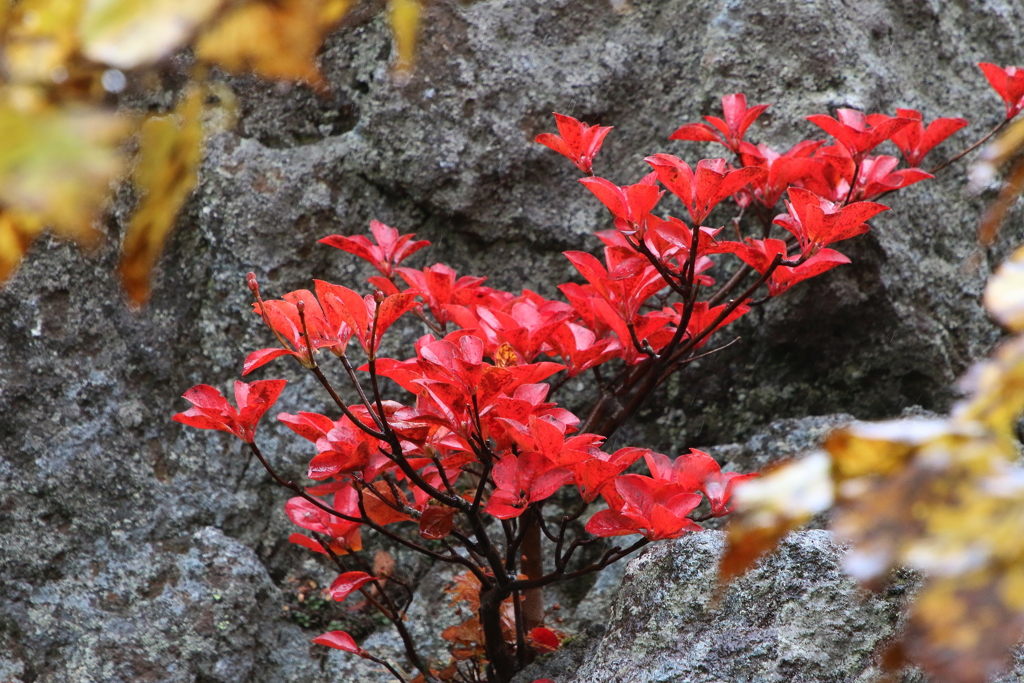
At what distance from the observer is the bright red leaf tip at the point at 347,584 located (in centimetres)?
115

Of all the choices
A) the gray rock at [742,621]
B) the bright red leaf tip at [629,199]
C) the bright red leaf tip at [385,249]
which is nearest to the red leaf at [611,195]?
the bright red leaf tip at [629,199]

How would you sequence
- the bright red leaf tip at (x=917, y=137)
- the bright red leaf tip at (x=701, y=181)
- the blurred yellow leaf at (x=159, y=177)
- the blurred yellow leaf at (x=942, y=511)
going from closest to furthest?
the blurred yellow leaf at (x=942, y=511) < the blurred yellow leaf at (x=159, y=177) < the bright red leaf tip at (x=701, y=181) < the bright red leaf tip at (x=917, y=137)

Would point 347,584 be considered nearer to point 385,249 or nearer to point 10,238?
point 385,249

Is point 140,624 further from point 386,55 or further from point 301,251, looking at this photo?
point 386,55

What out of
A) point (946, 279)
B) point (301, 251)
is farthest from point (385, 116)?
point (946, 279)

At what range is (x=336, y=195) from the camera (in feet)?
5.16

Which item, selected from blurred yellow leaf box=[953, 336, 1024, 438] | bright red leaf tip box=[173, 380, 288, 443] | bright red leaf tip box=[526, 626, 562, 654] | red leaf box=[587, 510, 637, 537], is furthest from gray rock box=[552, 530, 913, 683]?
blurred yellow leaf box=[953, 336, 1024, 438]

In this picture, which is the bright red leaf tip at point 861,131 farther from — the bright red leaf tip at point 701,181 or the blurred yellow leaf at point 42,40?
the blurred yellow leaf at point 42,40

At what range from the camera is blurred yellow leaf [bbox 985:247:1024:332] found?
0.38m

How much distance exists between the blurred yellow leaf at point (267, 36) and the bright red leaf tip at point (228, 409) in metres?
0.45

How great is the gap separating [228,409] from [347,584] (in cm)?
33

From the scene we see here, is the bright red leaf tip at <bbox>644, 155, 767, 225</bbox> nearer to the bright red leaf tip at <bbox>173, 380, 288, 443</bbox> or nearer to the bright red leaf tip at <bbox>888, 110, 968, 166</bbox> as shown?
the bright red leaf tip at <bbox>888, 110, 968, 166</bbox>

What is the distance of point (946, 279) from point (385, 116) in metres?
1.14

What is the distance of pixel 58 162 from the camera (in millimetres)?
385
